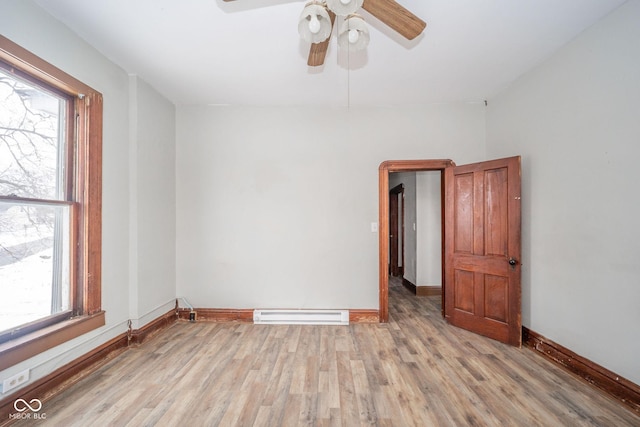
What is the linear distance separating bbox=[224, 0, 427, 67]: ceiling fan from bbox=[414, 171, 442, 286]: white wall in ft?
11.4

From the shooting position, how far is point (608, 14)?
6.76ft

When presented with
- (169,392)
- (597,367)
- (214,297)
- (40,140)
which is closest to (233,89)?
(40,140)

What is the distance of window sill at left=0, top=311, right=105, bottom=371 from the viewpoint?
176 cm

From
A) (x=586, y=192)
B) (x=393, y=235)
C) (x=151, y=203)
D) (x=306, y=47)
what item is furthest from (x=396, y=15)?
(x=393, y=235)

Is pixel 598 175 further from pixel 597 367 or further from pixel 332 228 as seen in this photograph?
pixel 332 228

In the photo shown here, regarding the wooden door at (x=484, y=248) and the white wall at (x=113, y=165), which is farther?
the wooden door at (x=484, y=248)

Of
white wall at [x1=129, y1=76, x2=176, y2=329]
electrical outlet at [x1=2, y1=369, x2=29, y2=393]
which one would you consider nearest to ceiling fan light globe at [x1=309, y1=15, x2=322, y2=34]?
white wall at [x1=129, y1=76, x2=176, y2=329]

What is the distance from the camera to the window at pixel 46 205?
6.05ft

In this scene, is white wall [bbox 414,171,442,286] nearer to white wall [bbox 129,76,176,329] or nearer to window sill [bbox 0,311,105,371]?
white wall [bbox 129,76,176,329]

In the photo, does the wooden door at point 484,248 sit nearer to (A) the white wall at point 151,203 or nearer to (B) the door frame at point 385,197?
(B) the door frame at point 385,197

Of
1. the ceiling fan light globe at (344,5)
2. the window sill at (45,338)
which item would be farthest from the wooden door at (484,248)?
the window sill at (45,338)

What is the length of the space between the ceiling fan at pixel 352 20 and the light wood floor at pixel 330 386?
7.62 ft

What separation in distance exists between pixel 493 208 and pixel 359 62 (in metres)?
2.11

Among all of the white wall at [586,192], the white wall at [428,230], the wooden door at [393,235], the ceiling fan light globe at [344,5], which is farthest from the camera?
the wooden door at [393,235]
